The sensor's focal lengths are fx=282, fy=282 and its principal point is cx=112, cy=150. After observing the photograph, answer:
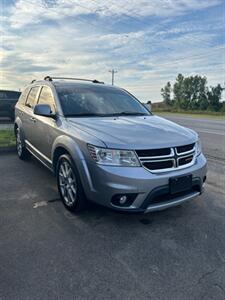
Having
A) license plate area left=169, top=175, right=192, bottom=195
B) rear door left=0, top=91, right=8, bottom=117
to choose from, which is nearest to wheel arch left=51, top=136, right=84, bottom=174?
license plate area left=169, top=175, right=192, bottom=195

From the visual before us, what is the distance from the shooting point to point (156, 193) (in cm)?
315

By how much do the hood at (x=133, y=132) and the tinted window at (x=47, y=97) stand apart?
2.17 ft

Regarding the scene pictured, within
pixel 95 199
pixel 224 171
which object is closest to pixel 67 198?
pixel 95 199

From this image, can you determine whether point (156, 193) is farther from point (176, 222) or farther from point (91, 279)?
point (91, 279)

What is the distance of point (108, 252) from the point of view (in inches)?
114

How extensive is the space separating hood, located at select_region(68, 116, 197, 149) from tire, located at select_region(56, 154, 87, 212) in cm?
52

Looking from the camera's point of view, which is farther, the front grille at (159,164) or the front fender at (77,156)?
the front fender at (77,156)

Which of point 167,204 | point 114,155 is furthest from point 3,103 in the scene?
point 167,204

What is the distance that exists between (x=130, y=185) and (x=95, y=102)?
1869 mm

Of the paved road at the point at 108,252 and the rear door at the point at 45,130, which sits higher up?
the rear door at the point at 45,130

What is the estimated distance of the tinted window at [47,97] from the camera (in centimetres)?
439

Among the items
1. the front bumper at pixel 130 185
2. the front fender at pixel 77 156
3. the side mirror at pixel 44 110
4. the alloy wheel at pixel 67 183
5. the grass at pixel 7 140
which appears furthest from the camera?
the grass at pixel 7 140

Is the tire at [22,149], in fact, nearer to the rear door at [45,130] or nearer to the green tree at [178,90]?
the rear door at [45,130]

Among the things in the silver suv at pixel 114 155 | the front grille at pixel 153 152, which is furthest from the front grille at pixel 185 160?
the front grille at pixel 153 152
